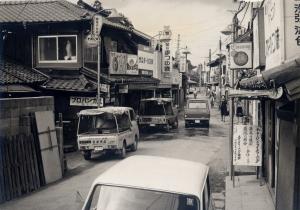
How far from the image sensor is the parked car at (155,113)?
3312 centimetres

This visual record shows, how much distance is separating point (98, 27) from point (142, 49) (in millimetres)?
8729

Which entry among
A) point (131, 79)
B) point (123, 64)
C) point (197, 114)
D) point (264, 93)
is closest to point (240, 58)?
point (264, 93)

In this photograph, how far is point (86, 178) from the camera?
55.9ft

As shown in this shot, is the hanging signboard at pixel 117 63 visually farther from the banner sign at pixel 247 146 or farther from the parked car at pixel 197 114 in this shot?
the banner sign at pixel 247 146

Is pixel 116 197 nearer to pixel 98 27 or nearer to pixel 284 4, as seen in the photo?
→ pixel 284 4

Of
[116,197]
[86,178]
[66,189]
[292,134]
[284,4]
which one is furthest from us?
[86,178]

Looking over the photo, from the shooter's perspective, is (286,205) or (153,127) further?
(153,127)

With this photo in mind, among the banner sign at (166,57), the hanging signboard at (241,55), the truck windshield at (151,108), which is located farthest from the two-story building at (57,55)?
the banner sign at (166,57)

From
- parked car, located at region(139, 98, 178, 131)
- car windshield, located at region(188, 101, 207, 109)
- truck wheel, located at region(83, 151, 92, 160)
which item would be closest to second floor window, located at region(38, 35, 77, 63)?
parked car, located at region(139, 98, 178, 131)

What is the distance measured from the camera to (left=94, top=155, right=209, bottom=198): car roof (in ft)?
21.0

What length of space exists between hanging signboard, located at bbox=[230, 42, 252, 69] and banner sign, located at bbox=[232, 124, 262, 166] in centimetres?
401

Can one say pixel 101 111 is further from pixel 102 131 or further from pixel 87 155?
pixel 87 155

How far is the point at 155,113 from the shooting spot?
33844 millimetres

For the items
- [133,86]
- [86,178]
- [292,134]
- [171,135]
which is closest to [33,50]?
[133,86]
